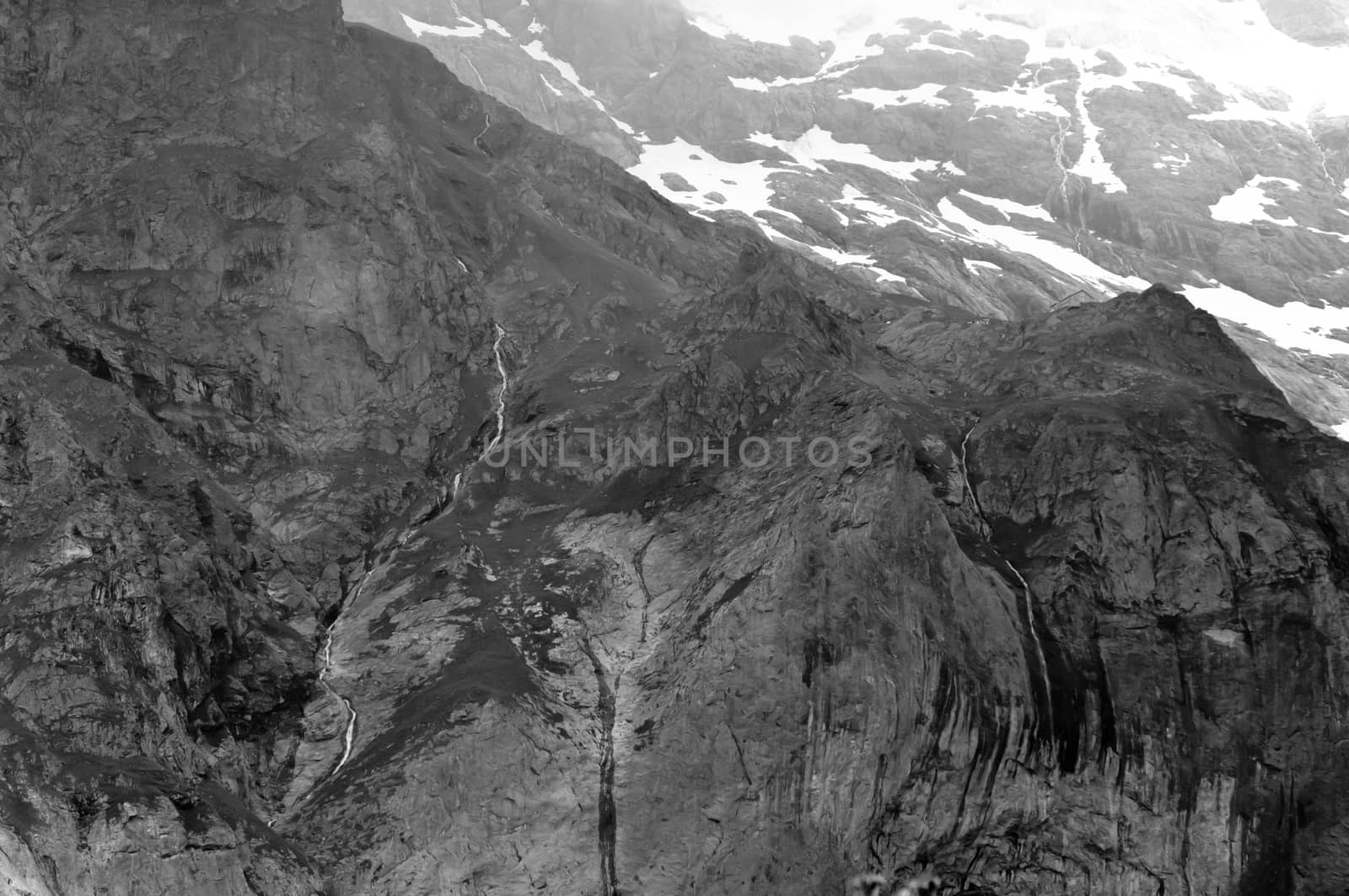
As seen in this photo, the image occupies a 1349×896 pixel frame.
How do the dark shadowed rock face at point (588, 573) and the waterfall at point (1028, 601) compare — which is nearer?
the dark shadowed rock face at point (588, 573)

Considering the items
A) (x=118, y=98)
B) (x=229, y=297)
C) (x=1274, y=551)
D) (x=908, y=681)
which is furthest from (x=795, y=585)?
(x=118, y=98)

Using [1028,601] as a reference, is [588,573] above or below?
below

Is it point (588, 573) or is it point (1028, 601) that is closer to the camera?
point (1028, 601)

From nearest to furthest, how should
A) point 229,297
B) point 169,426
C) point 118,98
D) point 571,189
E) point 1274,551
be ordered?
1. point 1274,551
2. point 169,426
3. point 229,297
4. point 118,98
5. point 571,189

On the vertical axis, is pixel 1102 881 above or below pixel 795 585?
below

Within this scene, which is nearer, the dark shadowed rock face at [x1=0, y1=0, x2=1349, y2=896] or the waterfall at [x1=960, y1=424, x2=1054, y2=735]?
the dark shadowed rock face at [x1=0, y1=0, x2=1349, y2=896]

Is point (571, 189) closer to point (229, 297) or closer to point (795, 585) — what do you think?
point (229, 297)

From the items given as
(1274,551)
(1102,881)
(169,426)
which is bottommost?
(1102,881)

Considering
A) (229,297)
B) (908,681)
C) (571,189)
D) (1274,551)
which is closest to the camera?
(908,681)
